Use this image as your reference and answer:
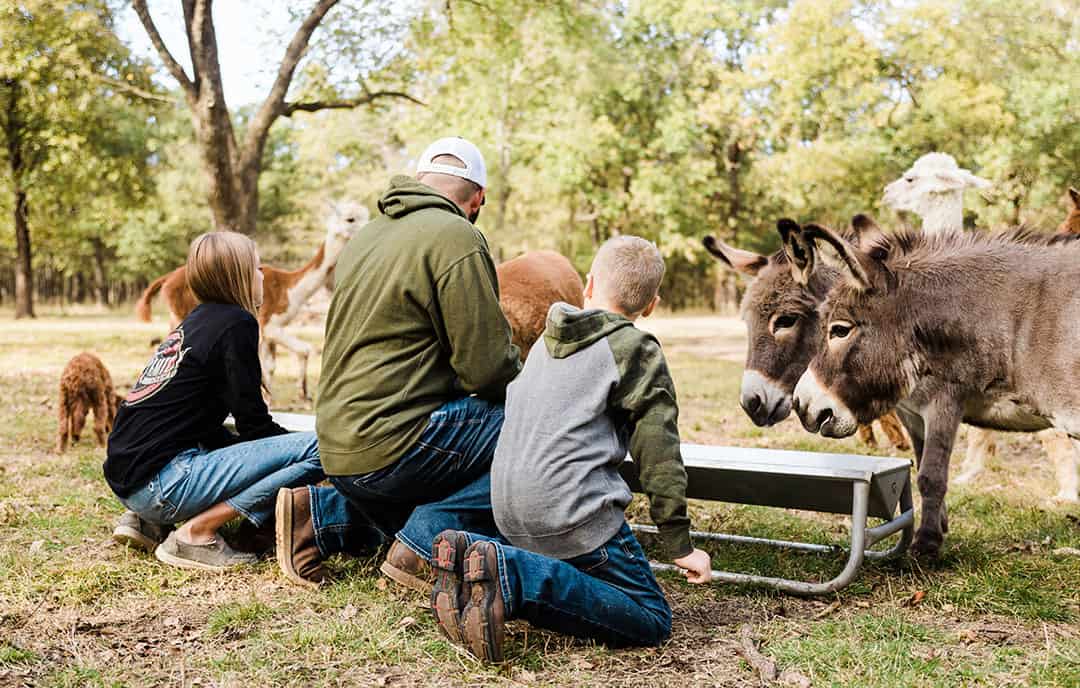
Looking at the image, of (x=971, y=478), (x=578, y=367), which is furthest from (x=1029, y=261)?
(x=971, y=478)

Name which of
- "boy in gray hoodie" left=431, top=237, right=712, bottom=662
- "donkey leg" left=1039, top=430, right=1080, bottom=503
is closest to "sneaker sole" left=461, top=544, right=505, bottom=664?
"boy in gray hoodie" left=431, top=237, right=712, bottom=662

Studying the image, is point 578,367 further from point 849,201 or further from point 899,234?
point 849,201

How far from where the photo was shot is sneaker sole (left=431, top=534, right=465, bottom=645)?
3.14 metres

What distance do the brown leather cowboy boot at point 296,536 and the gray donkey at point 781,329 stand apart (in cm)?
230

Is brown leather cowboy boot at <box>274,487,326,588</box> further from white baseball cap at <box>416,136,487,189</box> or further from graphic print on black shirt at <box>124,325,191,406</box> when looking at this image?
white baseball cap at <box>416,136,487,189</box>

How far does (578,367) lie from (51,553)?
10.4 feet

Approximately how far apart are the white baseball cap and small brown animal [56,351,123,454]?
4.97m

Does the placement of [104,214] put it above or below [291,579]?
above

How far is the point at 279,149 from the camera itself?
2157 inches

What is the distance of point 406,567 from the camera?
12.6ft

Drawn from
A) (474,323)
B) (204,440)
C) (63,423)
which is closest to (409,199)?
(474,323)

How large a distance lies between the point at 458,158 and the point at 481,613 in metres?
1.91

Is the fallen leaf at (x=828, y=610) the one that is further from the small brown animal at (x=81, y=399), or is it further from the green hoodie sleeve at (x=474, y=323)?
the small brown animal at (x=81, y=399)

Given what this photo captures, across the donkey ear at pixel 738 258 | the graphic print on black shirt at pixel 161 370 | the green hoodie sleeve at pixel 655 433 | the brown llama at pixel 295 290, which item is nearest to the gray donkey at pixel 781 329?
the donkey ear at pixel 738 258
